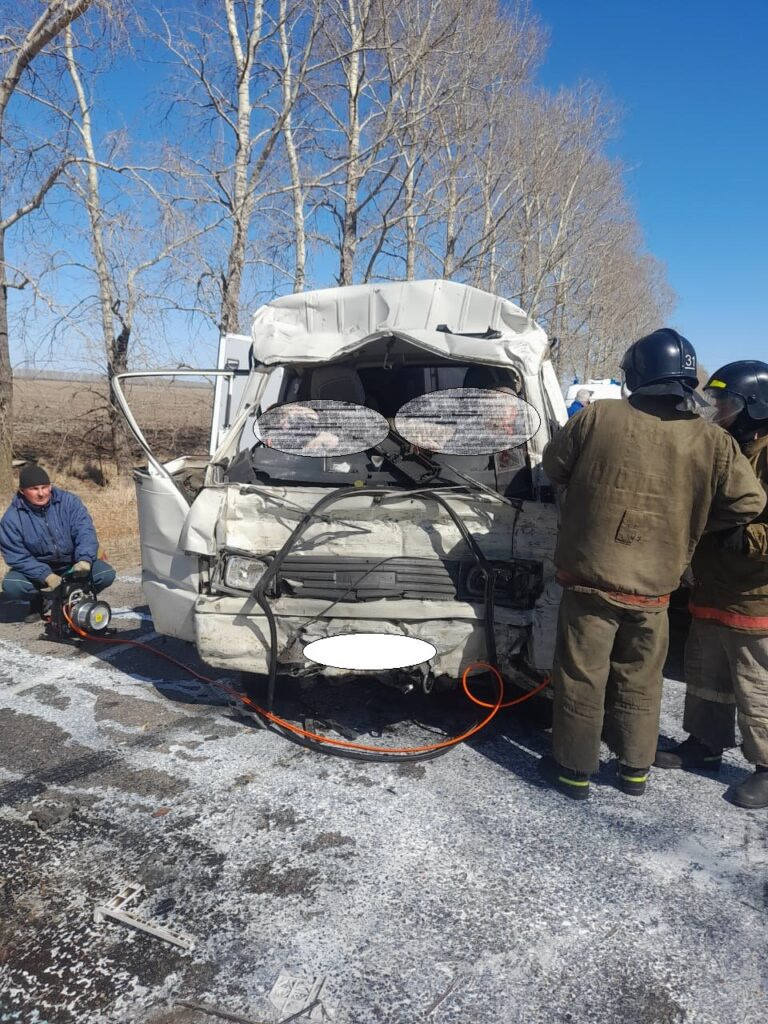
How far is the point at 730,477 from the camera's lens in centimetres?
A: 298

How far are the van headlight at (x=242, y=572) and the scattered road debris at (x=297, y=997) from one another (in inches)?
69.1

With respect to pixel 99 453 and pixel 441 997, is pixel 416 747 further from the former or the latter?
pixel 99 453

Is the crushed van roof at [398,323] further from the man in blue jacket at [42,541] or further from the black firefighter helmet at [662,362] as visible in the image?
the man in blue jacket at [42,541]

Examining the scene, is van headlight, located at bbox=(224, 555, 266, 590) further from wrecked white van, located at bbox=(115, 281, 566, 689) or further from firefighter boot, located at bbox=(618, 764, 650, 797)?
firefighter boot, located at bbox=(618, 764, 650, 797)

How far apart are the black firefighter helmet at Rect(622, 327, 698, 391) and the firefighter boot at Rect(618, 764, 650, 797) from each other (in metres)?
1.68

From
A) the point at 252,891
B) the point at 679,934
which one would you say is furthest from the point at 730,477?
the point at 252,891

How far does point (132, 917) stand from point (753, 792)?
2585 millimetres

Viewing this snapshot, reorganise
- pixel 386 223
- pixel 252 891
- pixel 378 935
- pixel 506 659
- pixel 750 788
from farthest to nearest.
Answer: pixel 386 223 < pixel 506 659 < pixel 750 788 < pixel 252 891 < pixel 378 935

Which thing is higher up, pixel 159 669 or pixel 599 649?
pixel 599 649

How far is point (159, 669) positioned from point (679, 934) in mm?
3398

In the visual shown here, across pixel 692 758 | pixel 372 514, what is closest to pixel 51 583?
pixel 372 514

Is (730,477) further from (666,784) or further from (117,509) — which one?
(117,509)

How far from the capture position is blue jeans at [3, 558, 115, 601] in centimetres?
546

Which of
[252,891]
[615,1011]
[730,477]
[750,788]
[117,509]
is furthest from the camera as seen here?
[117,509]
